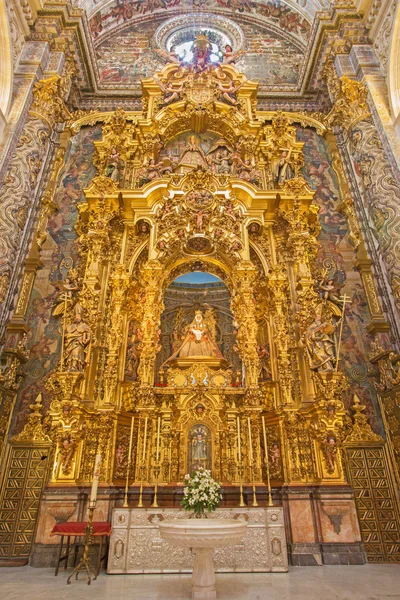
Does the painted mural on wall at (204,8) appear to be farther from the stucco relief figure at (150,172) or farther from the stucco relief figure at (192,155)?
the stucco relief figure at (150,172)

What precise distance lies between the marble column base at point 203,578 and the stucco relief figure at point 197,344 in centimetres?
492

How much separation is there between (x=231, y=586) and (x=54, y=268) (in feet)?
25.9

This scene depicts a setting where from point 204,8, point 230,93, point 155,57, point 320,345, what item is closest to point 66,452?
point 320,345

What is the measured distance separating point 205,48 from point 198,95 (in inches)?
95.4

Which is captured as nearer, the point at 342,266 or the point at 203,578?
the point at 203,578

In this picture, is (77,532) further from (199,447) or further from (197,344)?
(197,344)

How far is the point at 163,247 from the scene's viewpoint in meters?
9.88

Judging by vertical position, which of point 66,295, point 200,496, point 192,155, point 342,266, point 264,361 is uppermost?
point 192,155

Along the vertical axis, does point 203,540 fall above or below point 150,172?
below

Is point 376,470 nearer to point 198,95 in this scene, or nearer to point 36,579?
point 36,579

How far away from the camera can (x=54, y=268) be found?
1011cm

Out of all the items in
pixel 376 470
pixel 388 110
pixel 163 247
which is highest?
pixel 388 110

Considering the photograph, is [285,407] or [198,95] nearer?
[285,407]

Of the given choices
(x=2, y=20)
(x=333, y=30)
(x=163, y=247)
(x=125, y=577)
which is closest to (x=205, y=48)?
(x=333, y=30)
